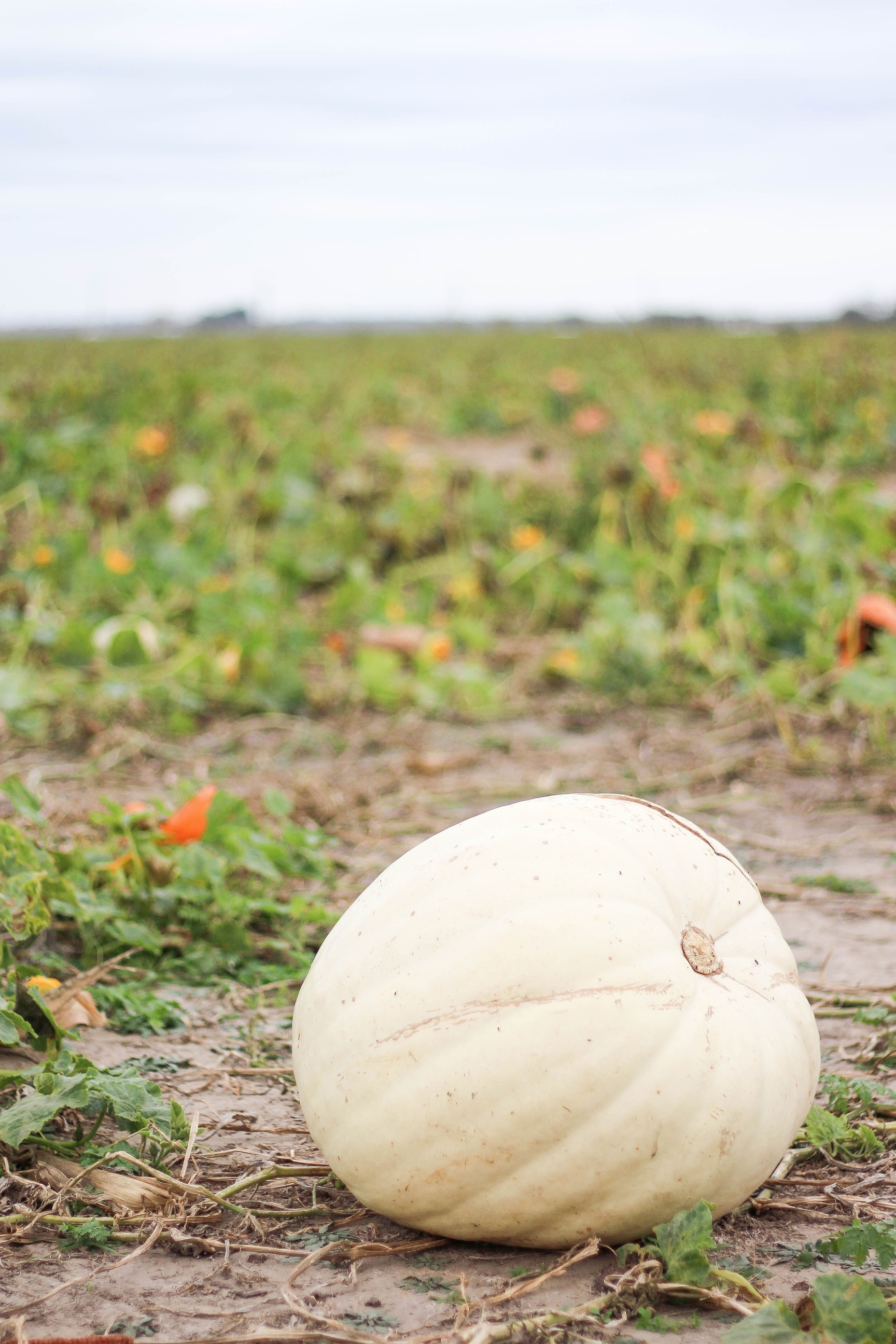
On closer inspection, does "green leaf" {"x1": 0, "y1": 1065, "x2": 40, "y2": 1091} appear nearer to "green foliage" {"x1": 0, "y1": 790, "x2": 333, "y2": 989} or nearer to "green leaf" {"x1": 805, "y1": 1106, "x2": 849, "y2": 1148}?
"green foliage" {"x1": 0, "y1": 790, "x2": 333, "y2": 989}

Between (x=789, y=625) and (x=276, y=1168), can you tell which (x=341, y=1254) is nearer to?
(x=276, y=1168)

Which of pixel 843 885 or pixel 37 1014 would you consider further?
pixel 843 885

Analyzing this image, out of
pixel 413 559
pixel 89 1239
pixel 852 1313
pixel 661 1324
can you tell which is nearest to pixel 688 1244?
pixel 661 1324

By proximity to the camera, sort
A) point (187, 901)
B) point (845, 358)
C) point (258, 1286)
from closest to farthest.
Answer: point (258, 1286)
point (187, 901)
point (845, 358)

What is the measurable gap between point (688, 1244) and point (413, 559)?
5005mm

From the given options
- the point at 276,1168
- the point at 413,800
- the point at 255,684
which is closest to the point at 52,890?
the point at 276,1168

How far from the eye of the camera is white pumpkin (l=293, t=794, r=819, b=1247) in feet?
4.74

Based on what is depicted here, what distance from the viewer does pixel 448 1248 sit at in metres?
1.59

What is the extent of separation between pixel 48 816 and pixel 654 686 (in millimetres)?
2383

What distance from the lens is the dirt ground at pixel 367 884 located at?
4.78 feet

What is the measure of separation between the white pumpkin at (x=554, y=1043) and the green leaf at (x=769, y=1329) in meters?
0.20

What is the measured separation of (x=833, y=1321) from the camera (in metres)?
1.27

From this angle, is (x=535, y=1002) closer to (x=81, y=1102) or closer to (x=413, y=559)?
(x=81, y=1102)

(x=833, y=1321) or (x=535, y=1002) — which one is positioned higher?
(x=535, y=1002)
